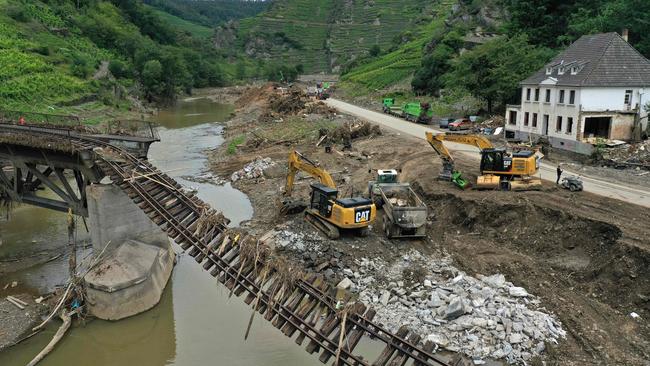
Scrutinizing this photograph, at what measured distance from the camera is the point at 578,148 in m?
35.2

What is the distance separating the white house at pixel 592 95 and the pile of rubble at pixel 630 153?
139cm

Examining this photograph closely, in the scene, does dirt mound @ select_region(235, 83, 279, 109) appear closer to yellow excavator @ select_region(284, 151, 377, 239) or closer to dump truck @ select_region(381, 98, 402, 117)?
dump truck @ select_region(381, 98, 402, 117)

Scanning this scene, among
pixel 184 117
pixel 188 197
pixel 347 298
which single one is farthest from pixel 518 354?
pixel 184 117

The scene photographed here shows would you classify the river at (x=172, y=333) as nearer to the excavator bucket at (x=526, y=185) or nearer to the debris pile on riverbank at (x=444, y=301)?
the debris pile on riverbank at (x=444, y=301)

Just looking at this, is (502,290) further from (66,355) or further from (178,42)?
(178,42)

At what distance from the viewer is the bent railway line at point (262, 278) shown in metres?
12.8

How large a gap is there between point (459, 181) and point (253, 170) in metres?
17.1

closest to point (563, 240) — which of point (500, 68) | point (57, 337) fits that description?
point (57, 337)

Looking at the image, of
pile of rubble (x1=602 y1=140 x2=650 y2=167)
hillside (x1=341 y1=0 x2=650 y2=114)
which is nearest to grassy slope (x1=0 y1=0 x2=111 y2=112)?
hillside (x1=341 y1=0 x2=650 y2=114)

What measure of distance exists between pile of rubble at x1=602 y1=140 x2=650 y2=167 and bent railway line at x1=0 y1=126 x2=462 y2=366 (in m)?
22.8

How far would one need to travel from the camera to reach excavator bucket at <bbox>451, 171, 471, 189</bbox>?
2817cm

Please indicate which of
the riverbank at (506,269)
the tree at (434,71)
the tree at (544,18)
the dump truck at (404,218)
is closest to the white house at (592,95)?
the riverbank at (506,269)

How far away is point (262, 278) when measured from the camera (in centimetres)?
1530

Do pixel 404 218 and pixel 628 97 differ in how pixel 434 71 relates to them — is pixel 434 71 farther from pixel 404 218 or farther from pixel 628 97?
pixel 404 218
